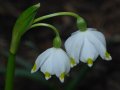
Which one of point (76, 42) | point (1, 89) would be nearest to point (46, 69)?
point (76, 42)

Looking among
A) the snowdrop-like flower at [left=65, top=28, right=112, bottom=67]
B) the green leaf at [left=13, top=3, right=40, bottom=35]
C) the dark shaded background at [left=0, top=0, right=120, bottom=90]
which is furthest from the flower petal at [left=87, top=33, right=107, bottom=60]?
the dark shaded background at [left=0, top=0, right=120, bottom=90]

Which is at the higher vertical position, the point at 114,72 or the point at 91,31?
the point at 91,31

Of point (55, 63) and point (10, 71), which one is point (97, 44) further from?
point (10, 71)

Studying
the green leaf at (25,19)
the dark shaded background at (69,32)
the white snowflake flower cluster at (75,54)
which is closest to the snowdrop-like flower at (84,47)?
the white snowflake flower cluster at (75,54)

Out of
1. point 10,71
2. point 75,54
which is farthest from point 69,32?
point 75,54

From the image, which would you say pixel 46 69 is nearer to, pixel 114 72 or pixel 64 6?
pixel 114 72

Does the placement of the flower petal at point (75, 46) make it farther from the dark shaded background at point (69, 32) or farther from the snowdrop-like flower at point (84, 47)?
→ the dark shaded background at point (69, 32)
